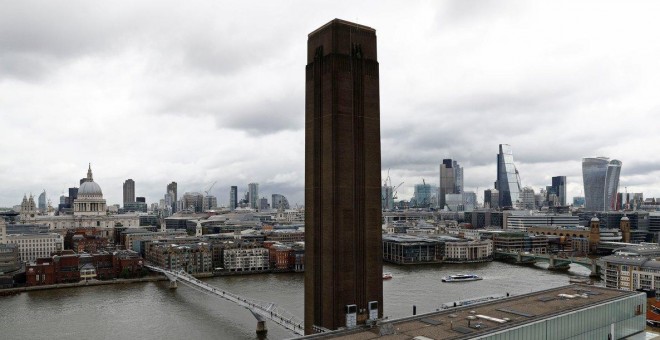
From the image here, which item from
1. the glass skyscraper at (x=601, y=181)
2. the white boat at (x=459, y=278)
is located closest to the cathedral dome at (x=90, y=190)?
the white boat at (x=459, y=278)

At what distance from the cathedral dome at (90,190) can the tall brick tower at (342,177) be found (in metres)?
131

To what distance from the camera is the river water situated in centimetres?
4016

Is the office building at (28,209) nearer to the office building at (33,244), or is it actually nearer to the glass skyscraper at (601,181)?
the office building at (33,244)

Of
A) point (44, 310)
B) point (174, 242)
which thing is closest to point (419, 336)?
point (44, 310)

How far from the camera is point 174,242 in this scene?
92.1 meters

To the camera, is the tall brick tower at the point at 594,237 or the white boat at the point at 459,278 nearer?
the white boat at the point at 459,278

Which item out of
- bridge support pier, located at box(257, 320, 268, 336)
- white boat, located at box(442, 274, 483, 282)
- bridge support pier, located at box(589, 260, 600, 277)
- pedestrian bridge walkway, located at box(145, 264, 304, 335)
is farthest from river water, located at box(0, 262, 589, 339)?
bridge support pier, located at box(589, 260, 600, 277)

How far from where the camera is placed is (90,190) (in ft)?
472

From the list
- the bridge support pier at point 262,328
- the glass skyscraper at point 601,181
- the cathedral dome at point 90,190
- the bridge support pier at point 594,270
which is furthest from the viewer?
the glass skyscraper at point 601,181

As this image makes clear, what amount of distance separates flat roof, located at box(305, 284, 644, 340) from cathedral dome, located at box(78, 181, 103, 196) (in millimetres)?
139519

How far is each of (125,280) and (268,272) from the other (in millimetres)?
21114

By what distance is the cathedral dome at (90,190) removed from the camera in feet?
471

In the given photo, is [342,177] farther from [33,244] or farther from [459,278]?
[33,244]

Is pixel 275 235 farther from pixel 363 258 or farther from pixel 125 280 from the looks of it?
pixel 363 258
